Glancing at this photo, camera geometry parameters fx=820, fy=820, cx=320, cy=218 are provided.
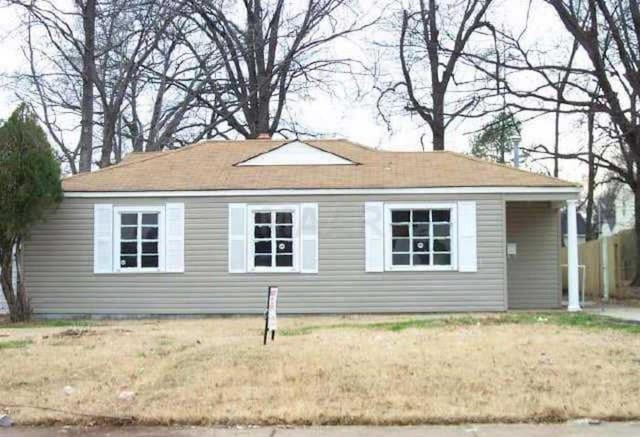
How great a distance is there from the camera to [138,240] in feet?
62.1

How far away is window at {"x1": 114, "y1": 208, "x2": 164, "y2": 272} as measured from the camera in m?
18.9

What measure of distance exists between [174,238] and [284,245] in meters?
2.53

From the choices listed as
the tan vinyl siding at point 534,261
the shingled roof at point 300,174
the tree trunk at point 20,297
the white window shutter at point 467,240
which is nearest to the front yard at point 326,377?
the tree trunk at point 20,297

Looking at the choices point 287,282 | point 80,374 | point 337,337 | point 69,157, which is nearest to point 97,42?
point 69,157

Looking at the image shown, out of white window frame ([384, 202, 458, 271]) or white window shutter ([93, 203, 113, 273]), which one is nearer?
white window frame ([384, 202, 458, 271])

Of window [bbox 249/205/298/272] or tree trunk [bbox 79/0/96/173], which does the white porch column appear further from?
tree trunk [bbox 79/0/96/173]

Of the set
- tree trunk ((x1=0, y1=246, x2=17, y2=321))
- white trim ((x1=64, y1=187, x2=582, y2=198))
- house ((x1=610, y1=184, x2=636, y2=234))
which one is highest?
house ((x1=610, y1=184, x2=636, y2=234))

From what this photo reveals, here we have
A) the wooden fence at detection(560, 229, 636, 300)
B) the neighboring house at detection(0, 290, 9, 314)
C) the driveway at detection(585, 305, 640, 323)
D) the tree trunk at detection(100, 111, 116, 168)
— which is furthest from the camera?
the tree trunk at detection(100, 111, 116, 168)

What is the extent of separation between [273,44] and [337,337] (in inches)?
933

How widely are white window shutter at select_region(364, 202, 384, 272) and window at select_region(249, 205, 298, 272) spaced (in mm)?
1626

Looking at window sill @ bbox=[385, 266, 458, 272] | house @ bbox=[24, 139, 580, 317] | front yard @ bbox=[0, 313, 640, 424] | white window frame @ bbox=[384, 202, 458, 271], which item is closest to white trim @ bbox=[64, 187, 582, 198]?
house @ bbox=[24, 139, 580, 317]

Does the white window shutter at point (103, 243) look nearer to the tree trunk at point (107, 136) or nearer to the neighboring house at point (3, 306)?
the neighboring house at point (3, 306)

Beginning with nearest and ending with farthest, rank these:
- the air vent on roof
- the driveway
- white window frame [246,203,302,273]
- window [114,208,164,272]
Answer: the driveway → white window frame [246,203,302,273] → window [114,208,164,272] → the air vent on roof

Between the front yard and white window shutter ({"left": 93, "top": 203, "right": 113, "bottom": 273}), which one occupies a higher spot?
white window shutter ({"left": 93, "top": 203, "right": 113, "bottom": 273})
